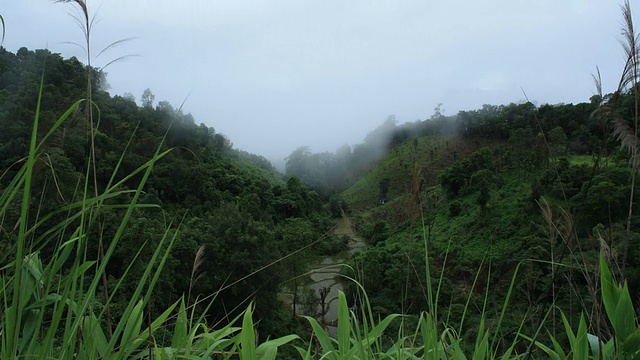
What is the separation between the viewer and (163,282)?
12.9m

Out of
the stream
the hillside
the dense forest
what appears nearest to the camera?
the dense forest

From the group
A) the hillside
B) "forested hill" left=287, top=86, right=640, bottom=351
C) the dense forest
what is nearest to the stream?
the dense forest

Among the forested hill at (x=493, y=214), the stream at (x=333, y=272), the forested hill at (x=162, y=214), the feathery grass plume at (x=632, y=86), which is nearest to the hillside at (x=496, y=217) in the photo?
the forested hill at (x=493, y=214)

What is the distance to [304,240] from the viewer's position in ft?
66.0

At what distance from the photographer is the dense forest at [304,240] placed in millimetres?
821

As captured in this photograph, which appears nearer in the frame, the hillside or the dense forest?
the dense forest

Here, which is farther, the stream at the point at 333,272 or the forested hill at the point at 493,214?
the forested hill at the point at 493,214

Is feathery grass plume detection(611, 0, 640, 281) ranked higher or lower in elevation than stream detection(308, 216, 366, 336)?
higher

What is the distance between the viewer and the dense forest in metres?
0.82

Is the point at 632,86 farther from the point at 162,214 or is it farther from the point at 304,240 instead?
the point at 304,240

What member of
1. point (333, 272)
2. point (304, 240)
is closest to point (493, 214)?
point (304, 240)

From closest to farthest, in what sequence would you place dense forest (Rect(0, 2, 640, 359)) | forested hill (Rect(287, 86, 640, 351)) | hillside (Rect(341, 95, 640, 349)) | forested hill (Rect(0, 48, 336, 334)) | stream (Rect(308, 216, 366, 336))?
dense forest (Rect(0, 2, 640, 359)) < stream (Rect(308, 216, 366, 336)) < forested hill (Rect(0, 48, 336, 334)) < forested hill (Rect(287, 86, 640, 351)) < hillside (Rect(341, 95, 640, 349))

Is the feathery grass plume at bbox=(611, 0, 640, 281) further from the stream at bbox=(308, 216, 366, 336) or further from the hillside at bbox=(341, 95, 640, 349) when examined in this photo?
the hillside at bbox=(341, 95, 640, 349)

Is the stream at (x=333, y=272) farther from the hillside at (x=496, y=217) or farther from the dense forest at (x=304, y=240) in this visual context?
the hillside at (x=496, y=217)
